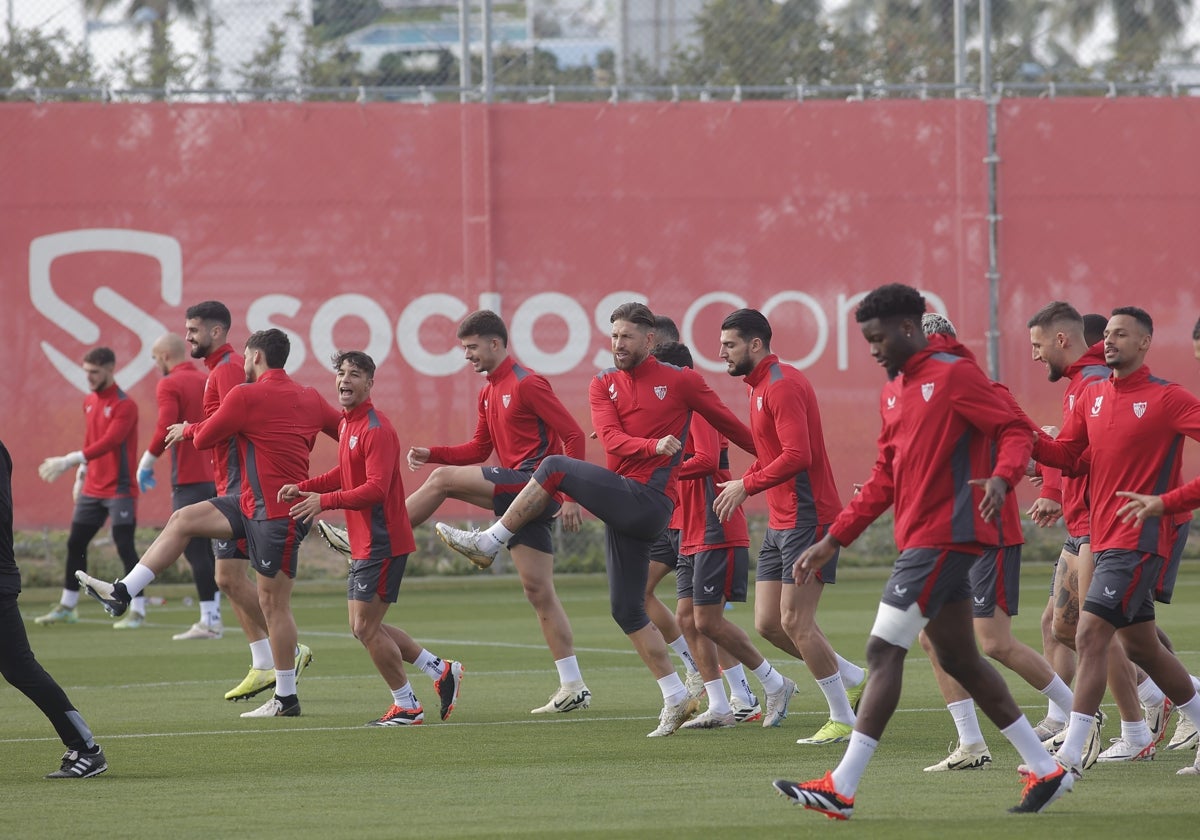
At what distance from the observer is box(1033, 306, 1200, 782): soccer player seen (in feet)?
27.2

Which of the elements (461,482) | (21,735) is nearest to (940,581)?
(461,482)

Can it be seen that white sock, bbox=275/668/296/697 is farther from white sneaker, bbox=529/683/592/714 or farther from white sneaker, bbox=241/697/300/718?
white sneaker, bbox=529/683/592/714

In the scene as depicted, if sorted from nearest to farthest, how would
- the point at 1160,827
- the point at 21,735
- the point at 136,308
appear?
the point at 1160,827
the point at 21,735
the point at 136,308

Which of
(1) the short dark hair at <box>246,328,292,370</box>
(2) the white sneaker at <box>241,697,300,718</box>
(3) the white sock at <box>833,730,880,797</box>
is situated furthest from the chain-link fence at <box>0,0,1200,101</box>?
(3) the white sock at <box>833,730,880,797</box>

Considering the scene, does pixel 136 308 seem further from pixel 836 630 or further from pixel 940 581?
pixel 940 581

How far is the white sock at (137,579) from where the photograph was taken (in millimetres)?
11312

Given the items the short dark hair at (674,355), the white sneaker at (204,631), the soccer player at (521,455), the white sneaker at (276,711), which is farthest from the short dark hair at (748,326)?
the white sneaker at (204,631)

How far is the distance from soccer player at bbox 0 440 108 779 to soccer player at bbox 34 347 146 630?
9.08m

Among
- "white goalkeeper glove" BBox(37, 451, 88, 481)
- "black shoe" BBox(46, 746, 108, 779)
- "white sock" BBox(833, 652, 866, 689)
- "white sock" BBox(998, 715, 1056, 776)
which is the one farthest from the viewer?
"white goalkeeper glove" BBox(37, 451, 88, 481)

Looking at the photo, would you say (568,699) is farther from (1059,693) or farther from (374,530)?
(1059,693)

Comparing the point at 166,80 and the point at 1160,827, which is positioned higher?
the point at 166,80

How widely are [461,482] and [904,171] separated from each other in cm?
1105

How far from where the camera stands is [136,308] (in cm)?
2041

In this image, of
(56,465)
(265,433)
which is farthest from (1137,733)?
(56,465)
